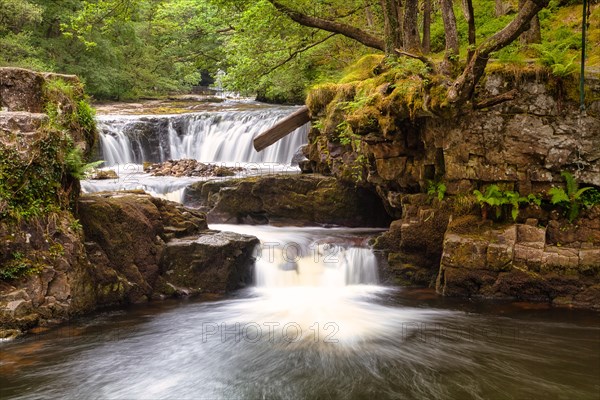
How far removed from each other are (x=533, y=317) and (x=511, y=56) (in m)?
4.09

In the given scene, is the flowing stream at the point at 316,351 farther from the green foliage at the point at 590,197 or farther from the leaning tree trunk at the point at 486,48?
the leaning tree trunk at the point at 486,48

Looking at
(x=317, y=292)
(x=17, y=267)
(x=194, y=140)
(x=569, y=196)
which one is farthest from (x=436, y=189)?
(x=194, y=140)

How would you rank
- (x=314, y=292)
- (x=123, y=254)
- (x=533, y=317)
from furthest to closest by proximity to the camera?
(x=314, y=292)
(x=123, y=254)
(x=533, y=317)

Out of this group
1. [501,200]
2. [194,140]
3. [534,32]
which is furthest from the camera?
[194,140]

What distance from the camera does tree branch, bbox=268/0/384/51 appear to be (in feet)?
36.7

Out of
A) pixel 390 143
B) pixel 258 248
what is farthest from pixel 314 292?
pixel 390 143

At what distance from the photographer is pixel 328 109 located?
36.8ft

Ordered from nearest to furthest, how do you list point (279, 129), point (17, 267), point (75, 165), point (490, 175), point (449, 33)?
point (17, 267) → point (75, 165) → point (490, 175) → point (449, 33) → point (279, 129)

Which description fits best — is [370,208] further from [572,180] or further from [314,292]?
[572,180]

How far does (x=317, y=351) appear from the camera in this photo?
20.7 ft

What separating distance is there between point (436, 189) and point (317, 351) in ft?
13.7

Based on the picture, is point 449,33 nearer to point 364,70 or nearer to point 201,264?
point 364,70

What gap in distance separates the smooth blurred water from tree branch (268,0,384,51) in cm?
619

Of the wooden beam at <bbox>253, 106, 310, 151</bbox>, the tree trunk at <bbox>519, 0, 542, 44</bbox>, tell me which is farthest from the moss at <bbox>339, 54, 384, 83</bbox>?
the tree trunk at <bbox>519, 0, 542, 44</bbox>
